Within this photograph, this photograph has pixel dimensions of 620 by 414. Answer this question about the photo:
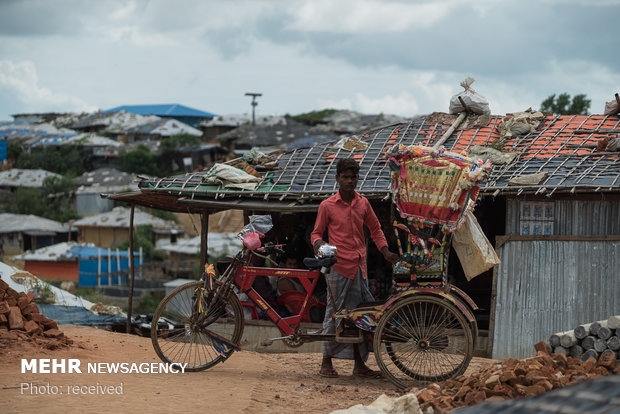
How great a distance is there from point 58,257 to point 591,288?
30159 mm

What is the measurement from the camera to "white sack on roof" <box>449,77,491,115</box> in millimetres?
11328

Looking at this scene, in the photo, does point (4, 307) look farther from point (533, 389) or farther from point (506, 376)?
point (533, 389)

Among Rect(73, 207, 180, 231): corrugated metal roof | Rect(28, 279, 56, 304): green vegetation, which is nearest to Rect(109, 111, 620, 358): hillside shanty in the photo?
Rect(28, 279, 56, 304): green vegetation

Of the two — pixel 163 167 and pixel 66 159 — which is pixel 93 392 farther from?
pixel 66 159

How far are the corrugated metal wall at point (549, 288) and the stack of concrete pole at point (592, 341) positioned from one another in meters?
2.05

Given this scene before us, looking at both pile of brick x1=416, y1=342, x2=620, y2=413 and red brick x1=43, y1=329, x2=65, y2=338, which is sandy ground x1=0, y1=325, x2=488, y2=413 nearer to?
red brick x1=43, y1=329, x2=65, y2=338

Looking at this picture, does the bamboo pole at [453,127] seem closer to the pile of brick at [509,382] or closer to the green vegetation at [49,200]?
the pile of brick at [509,382]

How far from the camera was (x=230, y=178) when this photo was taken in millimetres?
9938

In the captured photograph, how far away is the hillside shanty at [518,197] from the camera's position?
29.0ft

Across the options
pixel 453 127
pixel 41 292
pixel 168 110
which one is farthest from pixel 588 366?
pixel 168 110

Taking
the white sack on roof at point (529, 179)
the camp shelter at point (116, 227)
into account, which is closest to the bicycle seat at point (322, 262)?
the white sack on roof at point (529, 179)

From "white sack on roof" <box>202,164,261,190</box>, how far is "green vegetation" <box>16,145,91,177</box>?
152 feet

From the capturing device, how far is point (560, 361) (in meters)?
5.83

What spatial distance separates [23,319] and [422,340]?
14.5 feet
